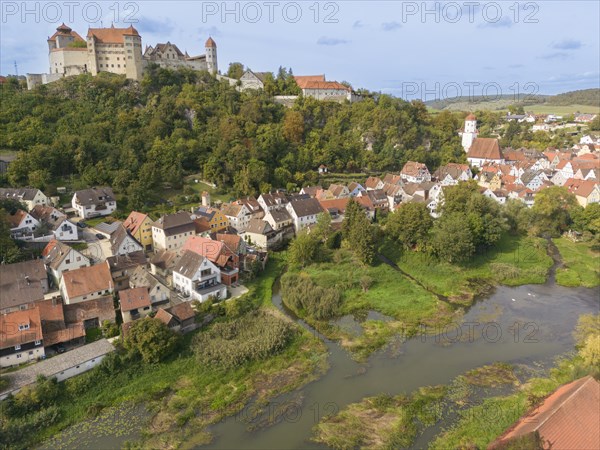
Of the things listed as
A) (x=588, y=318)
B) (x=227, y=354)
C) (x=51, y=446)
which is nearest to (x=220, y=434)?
(x=227, y=354)

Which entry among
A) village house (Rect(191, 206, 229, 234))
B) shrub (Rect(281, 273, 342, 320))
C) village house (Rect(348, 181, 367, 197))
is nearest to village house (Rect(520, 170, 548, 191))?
village house (Rect(348, 181, 367, 197))

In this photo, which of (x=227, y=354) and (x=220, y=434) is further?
(x=227, y=354)

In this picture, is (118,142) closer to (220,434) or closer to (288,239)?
(288,239)

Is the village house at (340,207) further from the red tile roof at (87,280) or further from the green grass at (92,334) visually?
the green grass at (92,334)

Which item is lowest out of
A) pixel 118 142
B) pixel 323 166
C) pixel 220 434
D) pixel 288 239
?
pixel 220 434

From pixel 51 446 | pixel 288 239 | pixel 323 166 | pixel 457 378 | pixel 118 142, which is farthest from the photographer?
pixel 323 166

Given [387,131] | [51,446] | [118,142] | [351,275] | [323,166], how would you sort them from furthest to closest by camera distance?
[387,131] < [323,166] < [118,142] < [351,275] < [51,446]

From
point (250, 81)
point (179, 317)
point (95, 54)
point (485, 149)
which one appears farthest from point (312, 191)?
point (95, 54)
